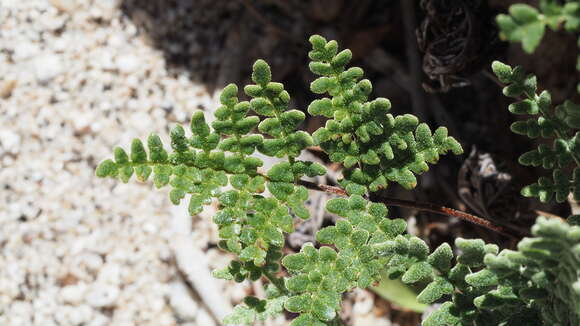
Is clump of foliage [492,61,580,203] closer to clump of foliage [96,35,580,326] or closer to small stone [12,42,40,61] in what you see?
clump of foliage [96,35,580,326]

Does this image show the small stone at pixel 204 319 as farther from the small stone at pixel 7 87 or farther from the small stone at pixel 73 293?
the small stone at pixel 7 87

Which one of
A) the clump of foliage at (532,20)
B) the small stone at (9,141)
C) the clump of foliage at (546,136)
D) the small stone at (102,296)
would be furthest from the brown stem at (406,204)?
the small stone at (9,141)

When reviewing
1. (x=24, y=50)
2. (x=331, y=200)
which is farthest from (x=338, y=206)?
(x=24, y=50)

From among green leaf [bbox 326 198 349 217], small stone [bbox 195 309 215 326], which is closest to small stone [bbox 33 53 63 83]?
small stone [bbox 195 309 215 326]

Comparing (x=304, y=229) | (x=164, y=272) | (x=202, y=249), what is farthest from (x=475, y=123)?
(x=164, y=272)

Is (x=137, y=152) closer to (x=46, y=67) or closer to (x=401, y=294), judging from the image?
(x=401, y=294)
